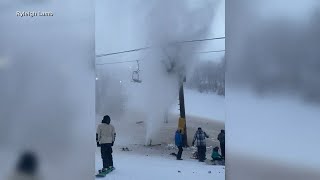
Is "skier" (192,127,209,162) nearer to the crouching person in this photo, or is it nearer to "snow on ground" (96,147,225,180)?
the crouching person

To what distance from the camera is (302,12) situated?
1623 mm

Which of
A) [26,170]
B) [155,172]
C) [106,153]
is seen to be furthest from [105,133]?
[26,170]

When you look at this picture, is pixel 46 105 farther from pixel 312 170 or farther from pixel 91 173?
pixel 312 170

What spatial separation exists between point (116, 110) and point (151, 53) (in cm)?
359

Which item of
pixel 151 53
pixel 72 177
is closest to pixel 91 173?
pixel 72 177

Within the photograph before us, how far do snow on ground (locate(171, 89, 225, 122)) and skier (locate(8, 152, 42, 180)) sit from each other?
6758mm

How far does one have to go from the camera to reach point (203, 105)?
416 inches

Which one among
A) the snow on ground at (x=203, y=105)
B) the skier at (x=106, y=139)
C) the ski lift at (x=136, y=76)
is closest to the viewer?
the skier at (x=106, y=139)

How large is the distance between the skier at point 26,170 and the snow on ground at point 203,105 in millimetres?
6758

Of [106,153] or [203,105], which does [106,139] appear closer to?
[106,153]

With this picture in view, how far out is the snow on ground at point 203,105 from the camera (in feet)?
29.0

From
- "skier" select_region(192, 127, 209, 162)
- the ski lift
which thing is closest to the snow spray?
the ski lift

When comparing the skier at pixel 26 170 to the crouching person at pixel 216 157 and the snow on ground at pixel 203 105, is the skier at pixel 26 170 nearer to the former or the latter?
the crouching person at pixel 216 157

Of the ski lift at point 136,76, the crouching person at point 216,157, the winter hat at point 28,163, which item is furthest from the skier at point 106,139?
the ski lift at point 136,76
